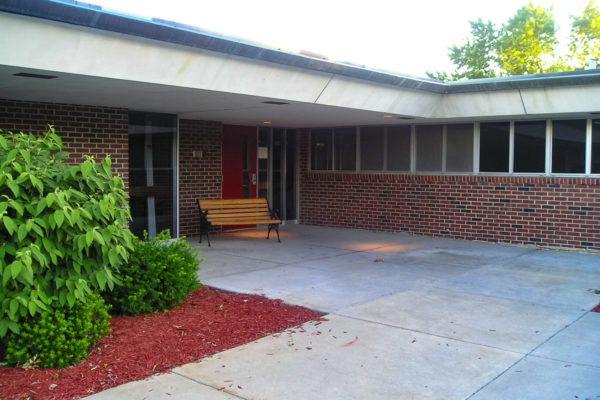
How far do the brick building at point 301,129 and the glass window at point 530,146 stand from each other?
0.03m

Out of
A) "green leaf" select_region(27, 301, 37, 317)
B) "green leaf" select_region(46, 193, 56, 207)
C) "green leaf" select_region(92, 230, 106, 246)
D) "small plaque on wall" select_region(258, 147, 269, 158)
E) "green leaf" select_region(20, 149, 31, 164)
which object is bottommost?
"green leaf" select_region(27, 301, 37, 317)

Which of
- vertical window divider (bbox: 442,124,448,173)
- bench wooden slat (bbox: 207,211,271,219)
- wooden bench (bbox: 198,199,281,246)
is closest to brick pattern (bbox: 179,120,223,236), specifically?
wooden bench (bbox: 198,199,281,246)

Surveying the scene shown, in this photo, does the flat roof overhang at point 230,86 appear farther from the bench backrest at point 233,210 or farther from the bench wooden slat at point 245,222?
the bench wooden slat at point 245,222

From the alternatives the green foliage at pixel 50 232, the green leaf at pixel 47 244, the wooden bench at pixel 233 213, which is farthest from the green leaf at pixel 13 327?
the wooden bench at pixel 233 213

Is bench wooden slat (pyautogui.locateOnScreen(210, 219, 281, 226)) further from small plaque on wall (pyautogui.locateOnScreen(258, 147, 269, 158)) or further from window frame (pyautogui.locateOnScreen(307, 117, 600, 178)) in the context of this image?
window frame (pyautogui.locateOnScreen(307, 117, 600, 178))

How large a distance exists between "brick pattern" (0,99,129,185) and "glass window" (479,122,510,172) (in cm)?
736

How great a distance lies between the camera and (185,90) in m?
7.84

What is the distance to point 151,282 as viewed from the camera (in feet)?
19.8

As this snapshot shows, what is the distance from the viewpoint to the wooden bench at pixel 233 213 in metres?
11.9

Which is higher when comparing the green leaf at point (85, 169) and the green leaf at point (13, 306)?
the green leaf at point (85, 169)

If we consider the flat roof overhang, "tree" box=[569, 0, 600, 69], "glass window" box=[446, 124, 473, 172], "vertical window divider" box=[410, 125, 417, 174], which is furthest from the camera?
"tree" box=[569, 0, 600, 69]

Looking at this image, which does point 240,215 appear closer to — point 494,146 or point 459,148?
point 459,148

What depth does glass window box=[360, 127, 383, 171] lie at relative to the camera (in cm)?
1434

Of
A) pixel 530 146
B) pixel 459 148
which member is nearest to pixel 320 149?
pixel 459 148
